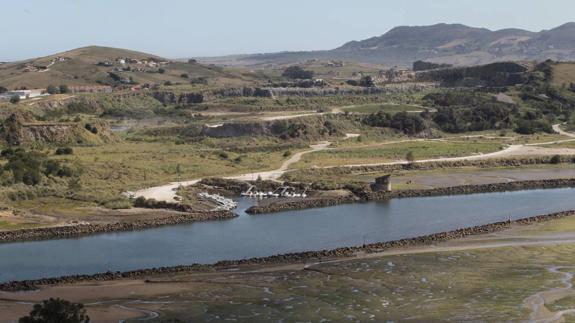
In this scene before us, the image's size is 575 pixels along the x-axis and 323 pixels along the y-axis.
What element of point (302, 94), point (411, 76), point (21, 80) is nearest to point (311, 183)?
point (302, 94)

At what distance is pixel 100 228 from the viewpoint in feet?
162

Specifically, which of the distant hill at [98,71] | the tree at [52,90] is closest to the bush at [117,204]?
the tree at [52,90]

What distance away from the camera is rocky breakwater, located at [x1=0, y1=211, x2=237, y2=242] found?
47.6 metres

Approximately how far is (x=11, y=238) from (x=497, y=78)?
12525 centimetres

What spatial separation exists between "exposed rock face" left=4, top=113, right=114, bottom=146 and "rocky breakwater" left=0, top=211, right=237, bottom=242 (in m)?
31.6

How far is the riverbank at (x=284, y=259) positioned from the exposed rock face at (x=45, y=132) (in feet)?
142

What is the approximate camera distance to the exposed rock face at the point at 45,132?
79.4m

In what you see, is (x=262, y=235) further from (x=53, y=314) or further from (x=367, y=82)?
(x=367, y=82)

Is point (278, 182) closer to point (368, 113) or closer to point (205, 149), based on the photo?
point (205, 149)

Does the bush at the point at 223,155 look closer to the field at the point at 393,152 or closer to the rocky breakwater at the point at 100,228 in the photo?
the field at the point at 393,152

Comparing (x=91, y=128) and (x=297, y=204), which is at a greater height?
(x=91, y=128)

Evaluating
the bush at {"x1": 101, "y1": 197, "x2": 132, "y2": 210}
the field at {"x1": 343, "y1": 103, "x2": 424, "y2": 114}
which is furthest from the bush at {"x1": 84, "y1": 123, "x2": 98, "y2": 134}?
the field at {"x1": 343, "y1": 103, "x2": 424, "y2": 114}

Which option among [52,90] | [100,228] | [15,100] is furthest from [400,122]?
[100,228]

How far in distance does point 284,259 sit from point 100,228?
13.0 m
